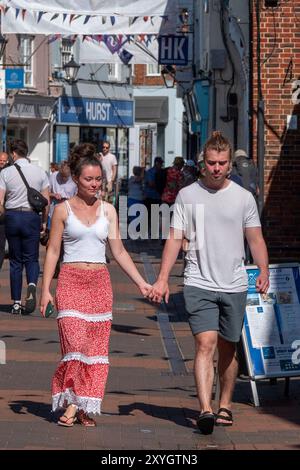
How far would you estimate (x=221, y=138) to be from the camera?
8.63 metres

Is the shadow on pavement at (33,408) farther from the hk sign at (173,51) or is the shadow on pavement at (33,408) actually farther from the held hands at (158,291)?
the hk sign at (173,51)

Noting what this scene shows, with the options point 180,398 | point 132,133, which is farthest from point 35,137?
point 180,398

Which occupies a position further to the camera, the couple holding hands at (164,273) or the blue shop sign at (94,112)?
the blue shop sign at (94,112)

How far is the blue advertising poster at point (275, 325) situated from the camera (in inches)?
379

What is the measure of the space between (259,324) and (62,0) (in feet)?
32.1

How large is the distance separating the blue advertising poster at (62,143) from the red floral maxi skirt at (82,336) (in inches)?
1487

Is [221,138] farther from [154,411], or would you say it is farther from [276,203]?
[276,203]

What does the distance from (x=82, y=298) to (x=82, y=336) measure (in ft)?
0.83

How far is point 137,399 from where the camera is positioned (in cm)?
988

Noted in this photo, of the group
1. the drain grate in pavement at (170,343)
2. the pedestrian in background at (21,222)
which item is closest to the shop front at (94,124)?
the drain grate in pavement at (170,343)

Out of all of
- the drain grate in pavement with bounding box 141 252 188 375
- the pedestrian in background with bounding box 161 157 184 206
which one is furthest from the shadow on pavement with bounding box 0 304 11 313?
the pedestrian in background with bounding box 161 157 184 206

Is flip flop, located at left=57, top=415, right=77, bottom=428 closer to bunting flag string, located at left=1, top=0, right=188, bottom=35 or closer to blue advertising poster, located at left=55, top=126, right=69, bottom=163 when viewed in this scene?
bunting flag string, located at left=1, top=0, right=188, bottom=35

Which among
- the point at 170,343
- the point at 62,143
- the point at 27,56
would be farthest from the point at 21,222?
the point at 62,143

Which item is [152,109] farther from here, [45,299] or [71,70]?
[45,299]
